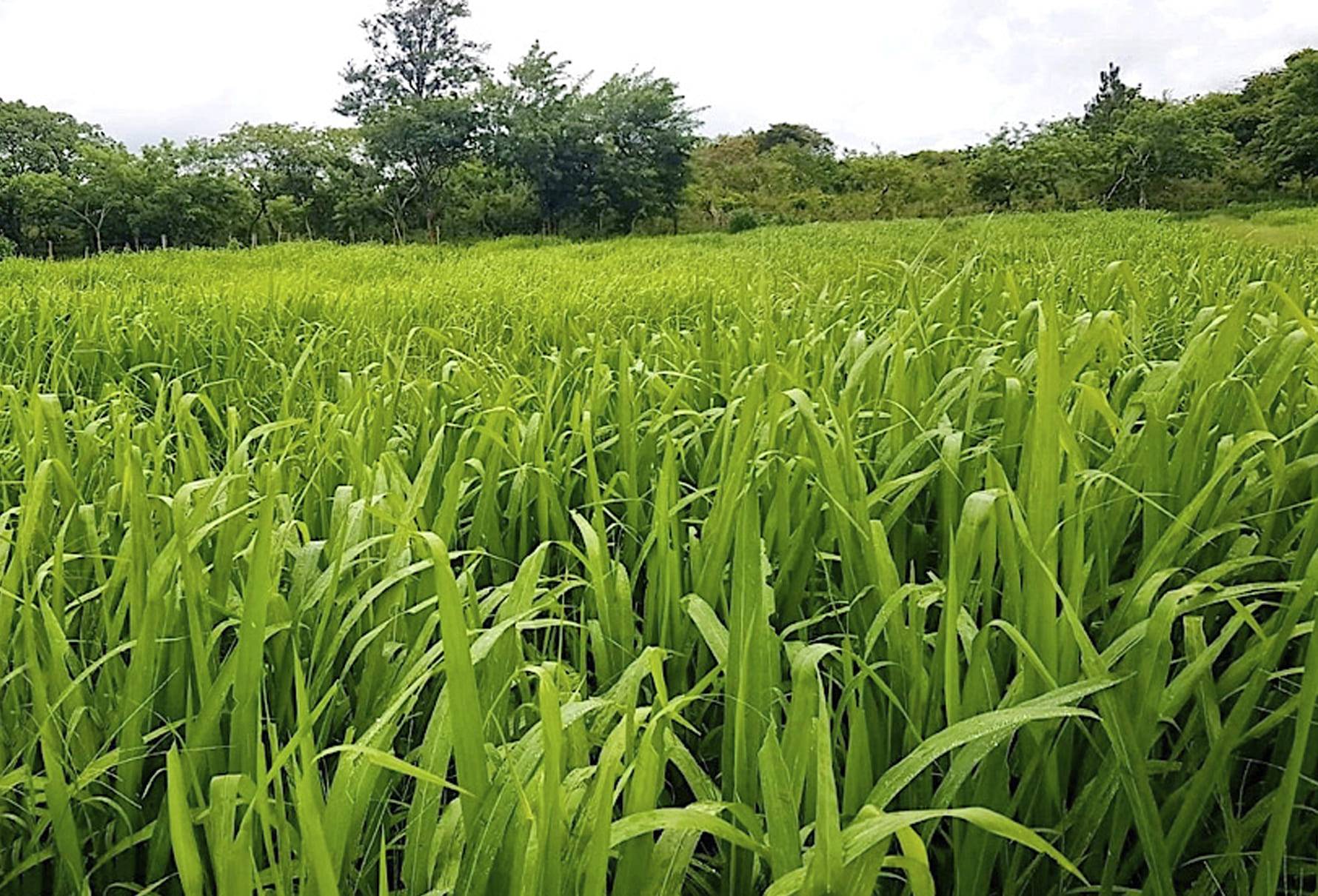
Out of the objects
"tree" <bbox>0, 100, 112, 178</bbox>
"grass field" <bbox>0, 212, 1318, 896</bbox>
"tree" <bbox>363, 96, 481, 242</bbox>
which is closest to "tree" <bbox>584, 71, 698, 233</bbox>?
"tree" <bbox>363, 96, 481, 242</bbox>

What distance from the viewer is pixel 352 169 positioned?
28.3m

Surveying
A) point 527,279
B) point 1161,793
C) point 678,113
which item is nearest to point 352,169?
point 678,113

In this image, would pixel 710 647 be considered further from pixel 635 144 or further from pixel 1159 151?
pixel 1159 151

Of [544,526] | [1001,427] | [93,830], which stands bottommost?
[93,830]

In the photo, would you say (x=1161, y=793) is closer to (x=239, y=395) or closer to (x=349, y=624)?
(x=349, y=624)

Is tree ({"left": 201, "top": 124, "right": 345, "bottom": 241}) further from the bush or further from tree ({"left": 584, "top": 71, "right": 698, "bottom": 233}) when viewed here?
the bush

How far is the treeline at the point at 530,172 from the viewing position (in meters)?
24.6

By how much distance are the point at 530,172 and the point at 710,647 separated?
84.8 feet

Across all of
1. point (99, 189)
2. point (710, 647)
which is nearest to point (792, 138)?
point (99, 189)

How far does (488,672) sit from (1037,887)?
439 mm

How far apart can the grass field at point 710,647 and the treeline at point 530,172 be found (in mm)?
22583

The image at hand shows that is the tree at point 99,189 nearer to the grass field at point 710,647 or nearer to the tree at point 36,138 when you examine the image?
the tree at point 36,138

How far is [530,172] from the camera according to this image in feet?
81.7

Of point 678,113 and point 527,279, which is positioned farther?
point 678,113
